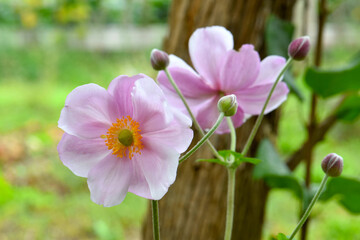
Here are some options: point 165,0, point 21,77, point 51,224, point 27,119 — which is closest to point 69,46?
point 21,77

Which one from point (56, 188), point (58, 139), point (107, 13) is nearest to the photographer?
point (56, 188)

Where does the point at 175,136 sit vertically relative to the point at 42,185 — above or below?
above

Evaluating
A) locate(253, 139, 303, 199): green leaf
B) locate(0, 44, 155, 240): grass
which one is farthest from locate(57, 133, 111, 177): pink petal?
locate(0, 44, 155, 240): grass

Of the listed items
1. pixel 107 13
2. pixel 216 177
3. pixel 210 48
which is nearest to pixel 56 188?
pixel 216 177

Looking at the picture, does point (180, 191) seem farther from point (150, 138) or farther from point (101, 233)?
point (101, 233)

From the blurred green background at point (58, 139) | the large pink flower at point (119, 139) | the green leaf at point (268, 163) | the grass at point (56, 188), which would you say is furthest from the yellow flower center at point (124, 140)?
Answer: the grass at point (56, 188)

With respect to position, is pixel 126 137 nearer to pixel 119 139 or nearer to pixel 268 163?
pixel 119 139
